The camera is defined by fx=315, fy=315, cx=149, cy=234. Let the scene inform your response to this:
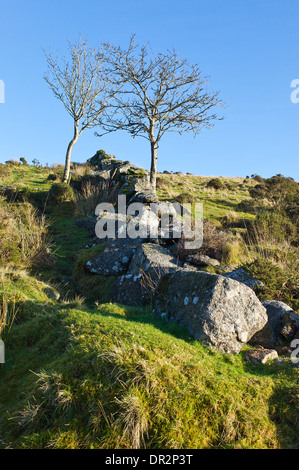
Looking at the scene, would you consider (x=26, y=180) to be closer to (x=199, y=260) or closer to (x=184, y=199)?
(x=184, y=199)

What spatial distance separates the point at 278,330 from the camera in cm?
686

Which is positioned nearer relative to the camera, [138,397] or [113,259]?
[138,397]

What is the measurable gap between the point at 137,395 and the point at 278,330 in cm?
420

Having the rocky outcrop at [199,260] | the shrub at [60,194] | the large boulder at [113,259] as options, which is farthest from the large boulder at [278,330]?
the shrub at [60,194]

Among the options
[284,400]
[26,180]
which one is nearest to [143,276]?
[284,400]

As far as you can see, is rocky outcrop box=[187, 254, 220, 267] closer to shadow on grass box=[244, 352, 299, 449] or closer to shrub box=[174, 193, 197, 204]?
shadow on grass box=[244, 352, 299, 449]

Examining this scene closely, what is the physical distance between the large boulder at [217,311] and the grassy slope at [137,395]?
0.34m

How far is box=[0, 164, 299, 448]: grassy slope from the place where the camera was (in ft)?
11.9

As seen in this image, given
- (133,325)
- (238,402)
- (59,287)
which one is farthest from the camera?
(59,287)

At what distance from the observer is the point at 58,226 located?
16.5m

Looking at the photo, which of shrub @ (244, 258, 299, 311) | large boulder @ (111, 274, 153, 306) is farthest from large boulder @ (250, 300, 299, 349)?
large boulder @ (111, 274, 153, 306)

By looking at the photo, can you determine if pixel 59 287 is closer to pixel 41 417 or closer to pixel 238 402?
pixel 41 417
